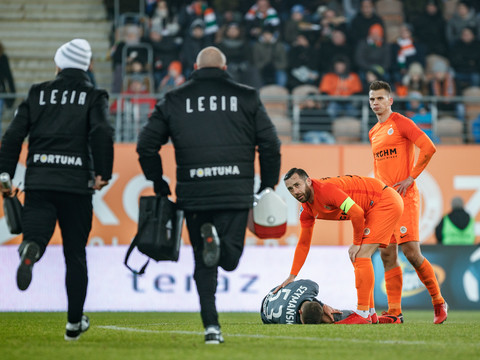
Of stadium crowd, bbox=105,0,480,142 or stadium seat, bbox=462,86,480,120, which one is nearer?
stadium crowd, bbox=105,0,480,142

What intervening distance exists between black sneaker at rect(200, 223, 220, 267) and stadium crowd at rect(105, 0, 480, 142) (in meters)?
11.7

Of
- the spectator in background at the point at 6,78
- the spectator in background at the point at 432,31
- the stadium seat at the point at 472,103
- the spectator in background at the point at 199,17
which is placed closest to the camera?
the spectator in background at the point at 6,78

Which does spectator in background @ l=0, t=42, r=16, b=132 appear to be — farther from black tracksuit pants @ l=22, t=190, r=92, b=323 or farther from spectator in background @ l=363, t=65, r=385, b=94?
black tracksuit pants @ l=22, t=190, r=92, b=323

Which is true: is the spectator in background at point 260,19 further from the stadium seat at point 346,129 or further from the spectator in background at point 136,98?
the stadium seat at point 346,129

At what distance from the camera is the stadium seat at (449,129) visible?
17.9 metres

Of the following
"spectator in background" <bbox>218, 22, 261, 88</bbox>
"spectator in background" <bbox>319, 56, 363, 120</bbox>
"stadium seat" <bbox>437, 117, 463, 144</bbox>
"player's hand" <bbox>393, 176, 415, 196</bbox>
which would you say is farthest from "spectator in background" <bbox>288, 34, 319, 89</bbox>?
"player's hand" <bbox>393, 176, 415, 196</bbox>

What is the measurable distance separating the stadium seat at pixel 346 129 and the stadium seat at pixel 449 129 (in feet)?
5.26

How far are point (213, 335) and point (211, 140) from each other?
1408 mm

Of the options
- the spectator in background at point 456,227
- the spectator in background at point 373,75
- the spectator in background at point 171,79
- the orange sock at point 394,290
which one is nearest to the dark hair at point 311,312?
the orange sock at point 394,290

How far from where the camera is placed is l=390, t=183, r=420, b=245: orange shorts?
9.44 meters

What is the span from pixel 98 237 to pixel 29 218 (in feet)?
34.9

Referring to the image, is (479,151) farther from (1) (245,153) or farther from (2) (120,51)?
(1) (245,153)

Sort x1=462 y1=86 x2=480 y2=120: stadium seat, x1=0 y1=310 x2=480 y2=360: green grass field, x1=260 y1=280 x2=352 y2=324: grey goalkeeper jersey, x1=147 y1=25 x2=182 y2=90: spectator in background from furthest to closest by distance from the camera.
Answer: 1. x1=147 y1=25 x2=182 y2=90: spectator in background
2. x1=462 y1=86 x2=480 y2=120: stadium seat
3. x1=260 y1=280 x2=352 y2=324: grey goalkeeper jersey
4. x1=0 y1=310 x2=480 y2=360: green grass field

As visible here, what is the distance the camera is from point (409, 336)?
734cm
